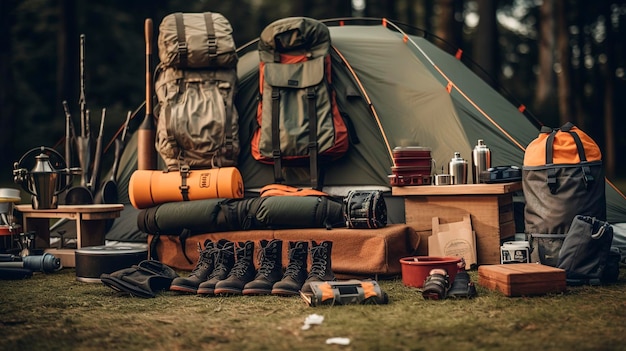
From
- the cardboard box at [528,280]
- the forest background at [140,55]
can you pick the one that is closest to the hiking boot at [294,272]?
the cardboard box at [528,280]

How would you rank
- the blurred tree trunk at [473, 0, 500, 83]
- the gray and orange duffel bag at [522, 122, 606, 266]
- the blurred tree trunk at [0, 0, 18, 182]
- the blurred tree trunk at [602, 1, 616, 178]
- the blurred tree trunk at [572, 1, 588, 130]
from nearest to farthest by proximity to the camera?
the gray and orange duffel bag at [522, 122, 606, 266] < the blurred tree trunk at [473, 0, 500, 83] < the blurred tree trunk at [0, 0, 18, 182] < the blurred tree trunk at [602, 1, 616, 178] < the blurred tree trunk at [572, 1, 588, 130]

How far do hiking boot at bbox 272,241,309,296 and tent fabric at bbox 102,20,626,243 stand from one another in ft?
3.93

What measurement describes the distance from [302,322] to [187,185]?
7.10 feet

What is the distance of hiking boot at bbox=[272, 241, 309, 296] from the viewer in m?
4.00

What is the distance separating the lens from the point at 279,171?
216 inches

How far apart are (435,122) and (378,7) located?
565 inches

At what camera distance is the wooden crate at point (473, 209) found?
15.5 ft

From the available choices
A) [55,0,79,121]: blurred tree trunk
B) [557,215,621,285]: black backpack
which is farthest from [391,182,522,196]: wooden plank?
[55,0,79,121]: blurred tree trunk

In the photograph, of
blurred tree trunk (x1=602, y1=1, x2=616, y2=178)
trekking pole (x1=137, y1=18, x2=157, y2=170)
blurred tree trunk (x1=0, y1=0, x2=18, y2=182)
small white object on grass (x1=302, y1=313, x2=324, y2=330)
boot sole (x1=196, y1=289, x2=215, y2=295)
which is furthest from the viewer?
blurred tree trunk (x1=602, y1=1, x2=616, y2=178)

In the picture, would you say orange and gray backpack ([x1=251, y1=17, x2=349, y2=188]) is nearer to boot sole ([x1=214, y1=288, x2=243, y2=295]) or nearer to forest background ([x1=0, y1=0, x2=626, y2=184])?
boot sole ([x1=214, y1=288, x2=243, y2=295])

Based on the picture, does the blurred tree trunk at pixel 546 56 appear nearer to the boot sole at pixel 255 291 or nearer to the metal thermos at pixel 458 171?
the metal thermos at pixel 458 171

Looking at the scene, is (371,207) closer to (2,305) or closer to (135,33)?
(2,305)

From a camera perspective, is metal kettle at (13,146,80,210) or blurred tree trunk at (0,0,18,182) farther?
blurred tree trunk at (0,0,18,182)

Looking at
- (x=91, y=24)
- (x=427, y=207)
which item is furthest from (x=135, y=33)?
(x=427, y=207)
